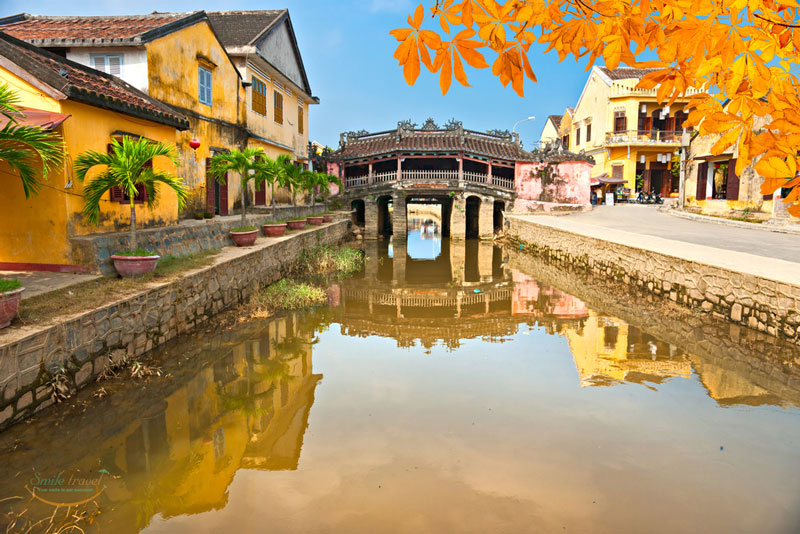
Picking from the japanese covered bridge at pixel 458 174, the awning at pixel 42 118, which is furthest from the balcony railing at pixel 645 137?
the awning at pixel 42 118

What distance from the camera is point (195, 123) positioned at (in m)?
14.9

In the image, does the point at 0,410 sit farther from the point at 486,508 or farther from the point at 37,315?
the point at 486,508

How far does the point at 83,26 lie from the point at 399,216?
17907 millimetres

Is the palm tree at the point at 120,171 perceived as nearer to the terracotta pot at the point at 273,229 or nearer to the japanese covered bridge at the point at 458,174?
the terracotta pot at the point at 273,229

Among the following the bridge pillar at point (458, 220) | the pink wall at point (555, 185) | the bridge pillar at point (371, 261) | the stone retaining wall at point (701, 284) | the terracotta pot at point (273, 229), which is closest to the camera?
the stone retaining wall at point (701, 284)

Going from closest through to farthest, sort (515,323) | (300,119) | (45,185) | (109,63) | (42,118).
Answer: (42,118)
(45,185)
(515,323)
(109,63)
(300,119)

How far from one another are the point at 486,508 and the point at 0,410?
176 inches

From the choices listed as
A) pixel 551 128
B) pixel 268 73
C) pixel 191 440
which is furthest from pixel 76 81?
pixel 551 128

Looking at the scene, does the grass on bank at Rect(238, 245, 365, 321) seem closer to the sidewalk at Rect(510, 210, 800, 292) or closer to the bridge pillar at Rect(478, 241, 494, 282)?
the bridge pillar at Rect(478, 241, 494, 282)

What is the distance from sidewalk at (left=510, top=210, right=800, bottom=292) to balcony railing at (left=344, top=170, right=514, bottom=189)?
643 centimetres

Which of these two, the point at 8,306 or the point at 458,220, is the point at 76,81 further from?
the point at 458,220

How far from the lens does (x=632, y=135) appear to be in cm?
3303

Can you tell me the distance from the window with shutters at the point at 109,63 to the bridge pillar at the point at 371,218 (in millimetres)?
17539

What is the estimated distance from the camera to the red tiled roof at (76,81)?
25.9ft
